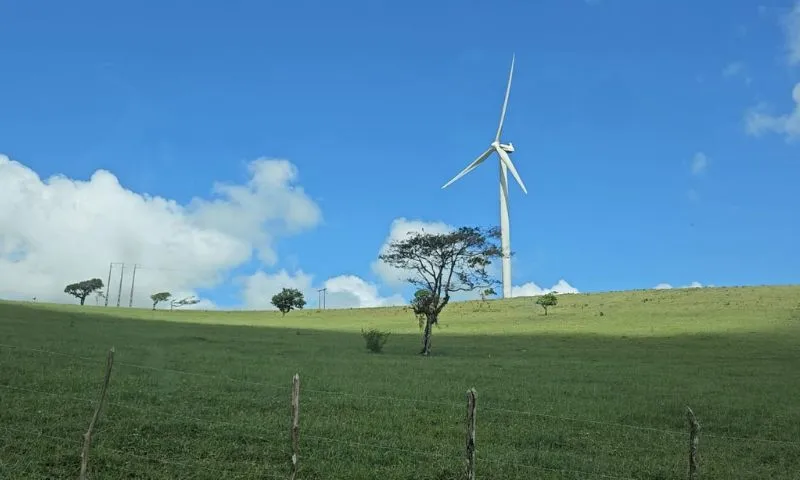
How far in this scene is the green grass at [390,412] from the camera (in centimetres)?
1296

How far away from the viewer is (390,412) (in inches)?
700

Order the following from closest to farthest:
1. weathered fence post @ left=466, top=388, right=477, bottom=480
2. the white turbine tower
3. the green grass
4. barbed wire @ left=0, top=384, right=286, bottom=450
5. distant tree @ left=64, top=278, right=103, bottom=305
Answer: weathered fence post @ left=466, top=388, right=477, bottom=480
the green grass
barbed wire @ left=0, top=384, right=286, bottom=450
the white turbine tower
distant tree @ left=64, top=278, right=103, bottom=305

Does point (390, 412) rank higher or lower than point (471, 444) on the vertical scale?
lower

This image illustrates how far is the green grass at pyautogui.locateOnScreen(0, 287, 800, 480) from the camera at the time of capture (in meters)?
13.0

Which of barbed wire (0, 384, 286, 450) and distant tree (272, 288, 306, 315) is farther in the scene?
distant tree (272, 288, 306, 315)

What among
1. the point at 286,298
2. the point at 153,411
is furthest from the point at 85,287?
the point at 153,411

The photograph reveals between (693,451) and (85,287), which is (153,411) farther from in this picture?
(85,287)

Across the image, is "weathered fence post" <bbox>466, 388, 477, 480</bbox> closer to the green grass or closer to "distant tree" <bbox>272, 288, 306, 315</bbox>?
the green grass

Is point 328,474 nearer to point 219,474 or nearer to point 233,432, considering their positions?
point 219,474

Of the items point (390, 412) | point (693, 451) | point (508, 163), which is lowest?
point (390, 412)

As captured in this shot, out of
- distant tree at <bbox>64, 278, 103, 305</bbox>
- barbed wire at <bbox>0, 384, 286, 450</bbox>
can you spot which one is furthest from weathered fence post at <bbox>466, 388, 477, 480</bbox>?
distant tree at <bbox>64, 278, 103, 305</bbox>

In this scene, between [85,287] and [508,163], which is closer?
[508,163]

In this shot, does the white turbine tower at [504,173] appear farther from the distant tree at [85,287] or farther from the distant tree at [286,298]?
the distant tree at [85,287]

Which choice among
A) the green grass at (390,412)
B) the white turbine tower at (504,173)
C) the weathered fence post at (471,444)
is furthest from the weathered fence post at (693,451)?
the white turbine tower at (504,173)
